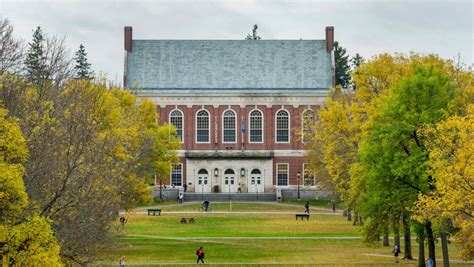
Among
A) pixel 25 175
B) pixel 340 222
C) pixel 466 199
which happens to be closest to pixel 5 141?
pixel 25 175

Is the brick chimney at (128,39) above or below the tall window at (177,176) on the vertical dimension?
above

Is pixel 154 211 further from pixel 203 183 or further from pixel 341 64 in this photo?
pixel 341 64

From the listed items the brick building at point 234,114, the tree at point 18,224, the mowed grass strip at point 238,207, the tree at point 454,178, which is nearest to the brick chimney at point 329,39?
the brick building at point 234,114

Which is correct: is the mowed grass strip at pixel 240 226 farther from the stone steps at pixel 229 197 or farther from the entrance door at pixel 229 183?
the entrance door at pixel 229 183

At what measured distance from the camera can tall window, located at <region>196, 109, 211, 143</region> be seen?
10456 centimetres

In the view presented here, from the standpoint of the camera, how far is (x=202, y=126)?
104750mm

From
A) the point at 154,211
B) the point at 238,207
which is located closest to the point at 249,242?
the point at 154,211

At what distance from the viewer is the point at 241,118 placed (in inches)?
4124

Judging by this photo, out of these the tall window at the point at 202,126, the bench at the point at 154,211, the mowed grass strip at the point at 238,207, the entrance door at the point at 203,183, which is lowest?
the bench at the point at 154,211

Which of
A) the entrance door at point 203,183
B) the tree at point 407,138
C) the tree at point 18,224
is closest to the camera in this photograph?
the tree at point 18,224

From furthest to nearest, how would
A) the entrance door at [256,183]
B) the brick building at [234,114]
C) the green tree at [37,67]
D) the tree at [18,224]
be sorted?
the entrance door at [256,183] → the brick building at [234,114] → the green tree at [37,67] → the tree at [18,224]

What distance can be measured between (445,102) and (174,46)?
225 ft

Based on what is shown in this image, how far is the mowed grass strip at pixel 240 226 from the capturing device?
62.2m

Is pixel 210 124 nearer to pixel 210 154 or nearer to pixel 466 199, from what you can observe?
pixel 210 154
